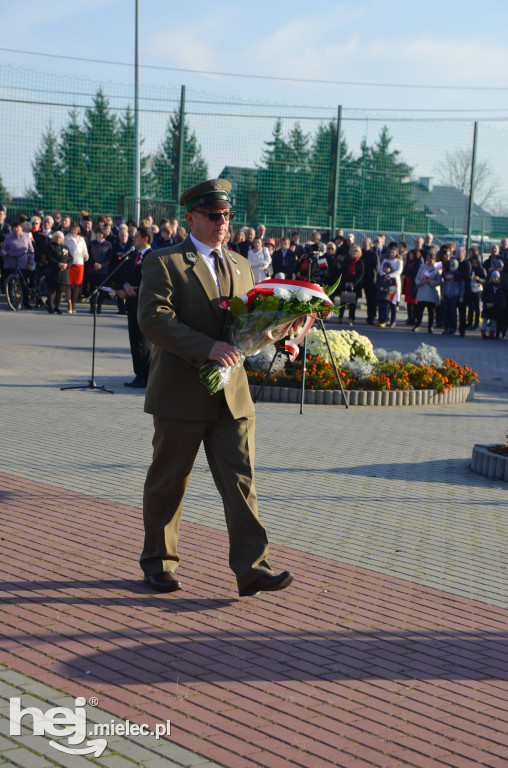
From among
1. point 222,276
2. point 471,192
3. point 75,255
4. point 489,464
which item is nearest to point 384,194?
point 471,192

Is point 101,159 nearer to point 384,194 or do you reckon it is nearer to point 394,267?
point 384,194

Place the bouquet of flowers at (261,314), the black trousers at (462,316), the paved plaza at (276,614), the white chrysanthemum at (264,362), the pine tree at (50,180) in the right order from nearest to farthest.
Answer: the paved plaza at (276,614)
the bouquet of flowers at (261,314)
the white chrysanthemum at (264,362)
the black trousers at (462,316)
the pine tree at (50,180)

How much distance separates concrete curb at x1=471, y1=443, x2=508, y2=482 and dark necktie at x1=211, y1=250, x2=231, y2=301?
414 cm

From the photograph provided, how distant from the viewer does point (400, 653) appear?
15.2ft

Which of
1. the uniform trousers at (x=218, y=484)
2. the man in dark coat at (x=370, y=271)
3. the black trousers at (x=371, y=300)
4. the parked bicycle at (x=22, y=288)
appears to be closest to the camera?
the uniform trousers at (x=218, y=484)

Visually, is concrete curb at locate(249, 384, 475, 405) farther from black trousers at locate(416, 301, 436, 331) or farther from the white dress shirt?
black trousers at locate(416, 301, 436, 331)

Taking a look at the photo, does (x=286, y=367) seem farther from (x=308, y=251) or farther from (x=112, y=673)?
(x=112, y=673)

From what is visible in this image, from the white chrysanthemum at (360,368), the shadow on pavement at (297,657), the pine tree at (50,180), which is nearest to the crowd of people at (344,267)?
the pine tree at (50,180)

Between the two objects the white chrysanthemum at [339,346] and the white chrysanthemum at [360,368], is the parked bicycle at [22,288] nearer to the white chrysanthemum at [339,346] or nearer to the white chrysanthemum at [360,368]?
the white chrysanthemum at [339,346]

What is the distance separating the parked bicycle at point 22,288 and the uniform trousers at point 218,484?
18.2 meters

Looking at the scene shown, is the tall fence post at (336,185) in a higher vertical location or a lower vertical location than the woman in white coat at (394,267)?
higher

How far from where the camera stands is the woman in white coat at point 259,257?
23078 mm

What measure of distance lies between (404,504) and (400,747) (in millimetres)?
3949

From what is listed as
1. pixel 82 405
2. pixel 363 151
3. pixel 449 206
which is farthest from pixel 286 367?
pixel 449 206
